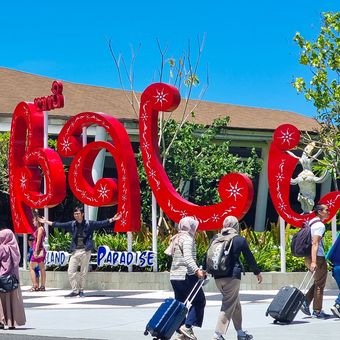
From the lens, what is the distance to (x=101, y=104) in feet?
134

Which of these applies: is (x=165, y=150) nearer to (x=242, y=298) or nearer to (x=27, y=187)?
(x=27, y=187)

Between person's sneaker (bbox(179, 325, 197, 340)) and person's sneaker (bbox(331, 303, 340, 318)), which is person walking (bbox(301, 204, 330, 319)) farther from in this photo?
person's sneaker (bbox(179, 325, 197, 340))

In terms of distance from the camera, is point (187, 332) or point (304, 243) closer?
point (187, 332)

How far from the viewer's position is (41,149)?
891 inches

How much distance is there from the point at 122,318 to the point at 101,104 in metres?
26.4

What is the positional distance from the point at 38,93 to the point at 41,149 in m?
18.5

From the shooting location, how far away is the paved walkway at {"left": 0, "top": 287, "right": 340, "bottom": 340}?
12672 mm

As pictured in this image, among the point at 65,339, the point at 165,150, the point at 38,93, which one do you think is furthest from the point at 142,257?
the point at 38,93

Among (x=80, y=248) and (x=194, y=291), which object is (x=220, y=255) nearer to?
(x=194, y=291)

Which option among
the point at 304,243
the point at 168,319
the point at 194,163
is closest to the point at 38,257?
the point at 304,243

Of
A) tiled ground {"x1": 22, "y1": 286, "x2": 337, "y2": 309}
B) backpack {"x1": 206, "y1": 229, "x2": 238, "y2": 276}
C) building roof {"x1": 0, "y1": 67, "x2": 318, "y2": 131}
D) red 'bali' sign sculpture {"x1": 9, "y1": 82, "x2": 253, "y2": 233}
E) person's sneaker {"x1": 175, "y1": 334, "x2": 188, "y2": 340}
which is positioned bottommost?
person's sneaker {"x1": 175, "y1": 334, "x2": 188, "y2": 340}

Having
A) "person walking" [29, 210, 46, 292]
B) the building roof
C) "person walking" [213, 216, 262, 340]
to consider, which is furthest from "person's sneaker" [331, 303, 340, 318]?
the building roof

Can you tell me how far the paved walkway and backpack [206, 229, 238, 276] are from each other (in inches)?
44.3

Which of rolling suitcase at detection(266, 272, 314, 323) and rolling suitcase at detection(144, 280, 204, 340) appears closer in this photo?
rolling suitcase at detection(144, 280, 204, 340)
